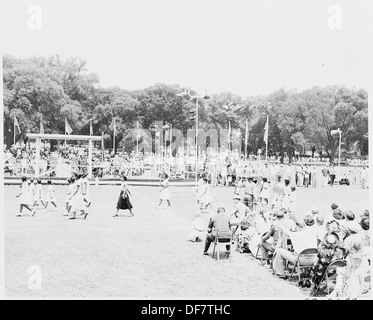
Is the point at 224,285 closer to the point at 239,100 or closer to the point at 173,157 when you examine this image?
the point at 173,157

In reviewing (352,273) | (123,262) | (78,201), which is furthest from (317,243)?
(78,201)

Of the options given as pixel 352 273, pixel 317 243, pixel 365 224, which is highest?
pixel 365 224

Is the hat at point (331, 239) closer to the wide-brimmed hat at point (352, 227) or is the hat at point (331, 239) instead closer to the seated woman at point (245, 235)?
the wide-brimmed hat at point (352, 227)

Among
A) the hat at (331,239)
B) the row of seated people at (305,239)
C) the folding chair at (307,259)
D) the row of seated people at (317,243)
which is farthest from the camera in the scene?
the folding chair at (307,259)

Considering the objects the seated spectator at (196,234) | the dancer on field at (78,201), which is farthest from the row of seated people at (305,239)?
the dancer on field at (78,201)

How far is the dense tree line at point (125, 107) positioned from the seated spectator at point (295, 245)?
36.9 feet

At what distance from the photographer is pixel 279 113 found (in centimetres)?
3819

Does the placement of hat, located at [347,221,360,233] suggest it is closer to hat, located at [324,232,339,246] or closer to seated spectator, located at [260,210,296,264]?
hat, located at [324,232,339,246]

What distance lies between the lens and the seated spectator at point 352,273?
23.3 ft

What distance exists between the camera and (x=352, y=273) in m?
7.18

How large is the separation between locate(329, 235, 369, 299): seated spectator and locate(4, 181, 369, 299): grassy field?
0.72m

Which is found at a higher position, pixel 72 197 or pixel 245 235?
pixel 72 197

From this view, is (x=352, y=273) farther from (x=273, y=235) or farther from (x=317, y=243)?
(x=273, y=235)

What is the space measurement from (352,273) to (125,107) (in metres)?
18.6
